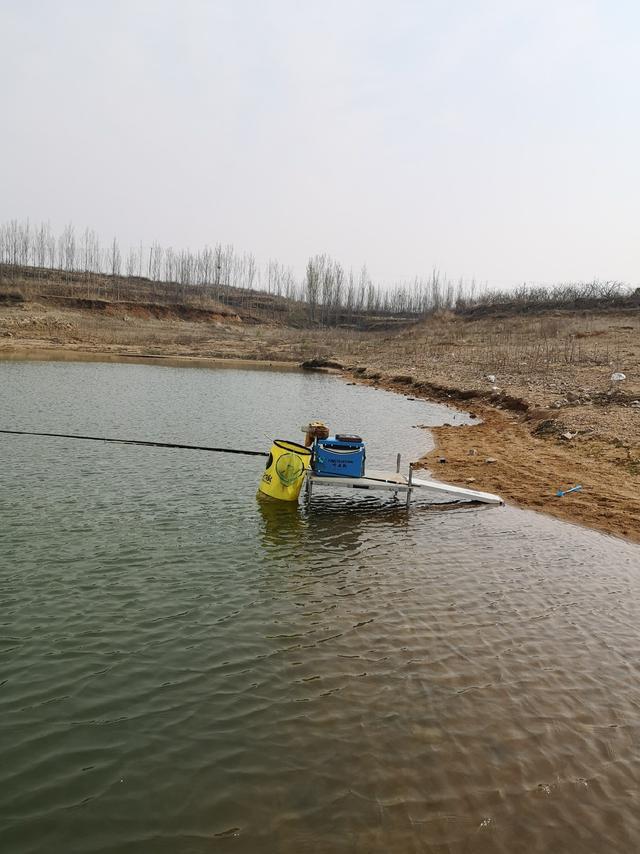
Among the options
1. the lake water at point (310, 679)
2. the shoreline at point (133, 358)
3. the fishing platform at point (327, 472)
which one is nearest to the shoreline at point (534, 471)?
the lake water at point (310, 679)

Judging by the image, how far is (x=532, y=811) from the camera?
417 centimetres

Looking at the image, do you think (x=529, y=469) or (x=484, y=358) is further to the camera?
(x=484, y=358)

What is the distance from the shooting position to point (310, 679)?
562 centimetres

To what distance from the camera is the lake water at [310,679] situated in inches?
159

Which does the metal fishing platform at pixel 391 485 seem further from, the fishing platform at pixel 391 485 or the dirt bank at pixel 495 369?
the dirt bank at pixel 495 369

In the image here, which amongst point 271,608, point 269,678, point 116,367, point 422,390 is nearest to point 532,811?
point 269,678

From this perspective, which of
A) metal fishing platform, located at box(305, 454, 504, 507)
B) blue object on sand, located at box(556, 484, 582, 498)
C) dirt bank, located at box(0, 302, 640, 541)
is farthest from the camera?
dirt bank, located at box(0, 302, 640, 541)

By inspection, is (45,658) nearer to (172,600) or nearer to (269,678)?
(172,600)

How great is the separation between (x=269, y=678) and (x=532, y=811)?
2457mm

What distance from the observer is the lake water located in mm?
4035

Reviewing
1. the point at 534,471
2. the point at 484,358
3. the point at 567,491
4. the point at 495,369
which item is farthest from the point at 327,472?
the point at 484,358

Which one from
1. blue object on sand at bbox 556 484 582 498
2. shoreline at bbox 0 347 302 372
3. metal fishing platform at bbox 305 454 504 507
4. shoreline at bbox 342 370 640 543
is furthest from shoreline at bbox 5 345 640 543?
shoreline at bbox 0 347 302 372

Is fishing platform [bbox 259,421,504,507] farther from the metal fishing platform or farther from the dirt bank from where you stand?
the dirt bank

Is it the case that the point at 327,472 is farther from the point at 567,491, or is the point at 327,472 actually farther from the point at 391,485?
the point at 567,491
